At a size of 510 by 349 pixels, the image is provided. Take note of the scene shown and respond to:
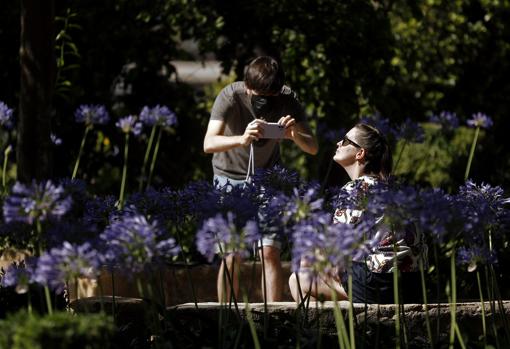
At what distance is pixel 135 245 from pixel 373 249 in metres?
1.80

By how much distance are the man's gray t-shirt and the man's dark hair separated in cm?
14

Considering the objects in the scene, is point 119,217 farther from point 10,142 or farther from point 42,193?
point 10,142

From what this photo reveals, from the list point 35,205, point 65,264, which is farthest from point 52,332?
point 35,205

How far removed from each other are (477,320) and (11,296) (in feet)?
5.52

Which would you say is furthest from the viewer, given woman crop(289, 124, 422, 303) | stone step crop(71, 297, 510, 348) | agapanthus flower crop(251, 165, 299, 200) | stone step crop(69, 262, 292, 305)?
stone step crop(69, 262, 292, 305)

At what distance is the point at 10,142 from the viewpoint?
7.95 m

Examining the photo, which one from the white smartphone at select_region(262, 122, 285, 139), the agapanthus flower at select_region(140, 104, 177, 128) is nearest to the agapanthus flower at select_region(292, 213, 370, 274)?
the white smartphone at select_region(262, 122, 285, 139)

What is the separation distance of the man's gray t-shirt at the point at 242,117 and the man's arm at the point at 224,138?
51 mm

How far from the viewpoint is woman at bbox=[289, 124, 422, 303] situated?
4.43 meters

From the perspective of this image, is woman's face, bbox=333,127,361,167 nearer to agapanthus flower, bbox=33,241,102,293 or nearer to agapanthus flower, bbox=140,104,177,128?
agapanthus flower, bbox=140,104,177,128

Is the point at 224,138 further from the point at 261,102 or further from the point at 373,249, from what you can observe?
the point at 373,249

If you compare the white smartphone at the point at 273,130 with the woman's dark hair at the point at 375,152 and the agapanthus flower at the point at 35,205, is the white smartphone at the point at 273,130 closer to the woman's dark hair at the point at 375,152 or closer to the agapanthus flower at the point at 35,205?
the woman's dark hair at the point at 375,152

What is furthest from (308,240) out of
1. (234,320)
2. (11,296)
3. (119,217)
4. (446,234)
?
(11,296)

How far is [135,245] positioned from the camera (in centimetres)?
267
